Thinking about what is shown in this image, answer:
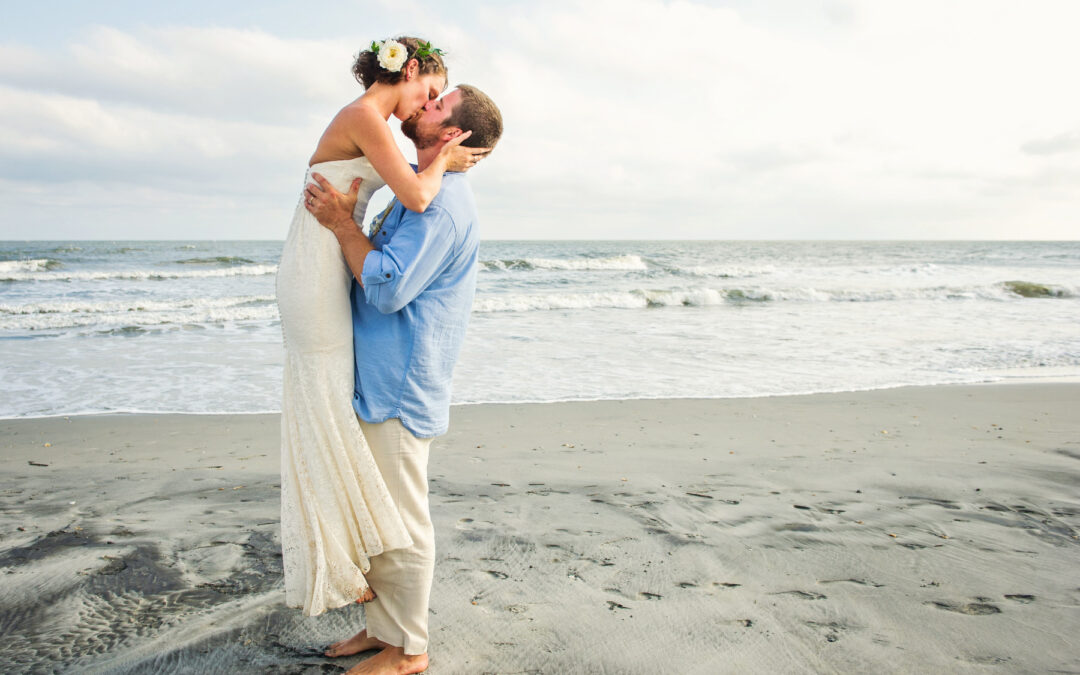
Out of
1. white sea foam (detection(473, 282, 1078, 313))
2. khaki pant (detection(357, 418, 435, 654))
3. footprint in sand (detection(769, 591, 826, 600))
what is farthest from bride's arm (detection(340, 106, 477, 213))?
white sea foam (detection(473, 282, 1078, 313))

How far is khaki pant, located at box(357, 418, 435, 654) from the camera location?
213 cm

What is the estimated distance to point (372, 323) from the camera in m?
2.07

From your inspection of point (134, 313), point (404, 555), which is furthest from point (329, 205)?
point (134, 313)

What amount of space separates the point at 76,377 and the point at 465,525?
6764mm

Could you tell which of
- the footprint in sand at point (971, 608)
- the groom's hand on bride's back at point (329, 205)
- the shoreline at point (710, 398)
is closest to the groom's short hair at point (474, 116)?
the groom's hand on bride's back at point (329, 205)

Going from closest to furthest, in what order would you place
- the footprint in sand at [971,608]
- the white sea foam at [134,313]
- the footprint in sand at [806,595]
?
the footprint in sand at [971,608] → the footprint in sand at [806,595] → the white sea foam at [134,313]

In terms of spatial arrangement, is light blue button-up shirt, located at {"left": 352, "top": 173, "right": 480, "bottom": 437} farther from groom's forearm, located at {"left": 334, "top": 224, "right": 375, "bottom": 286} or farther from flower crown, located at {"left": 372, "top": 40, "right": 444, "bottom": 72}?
flower crown, located at {"left": 372, "top": 40, "right": 444, "bottom": 72}

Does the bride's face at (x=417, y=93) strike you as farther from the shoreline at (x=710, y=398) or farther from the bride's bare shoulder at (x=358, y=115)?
the shoreline at (x=710, y=398)

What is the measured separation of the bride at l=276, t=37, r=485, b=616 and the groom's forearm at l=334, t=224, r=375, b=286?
0.12 ft

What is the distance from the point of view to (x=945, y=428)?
233 inches

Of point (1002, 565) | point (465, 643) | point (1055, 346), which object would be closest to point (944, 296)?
point (1055, 346)

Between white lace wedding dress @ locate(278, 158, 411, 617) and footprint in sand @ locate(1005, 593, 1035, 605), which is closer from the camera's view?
white lace wedding dress @ locate(278, 158, 411, 617)

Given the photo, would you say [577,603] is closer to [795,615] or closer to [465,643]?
[465,643]

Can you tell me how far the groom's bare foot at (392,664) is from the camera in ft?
7.16
